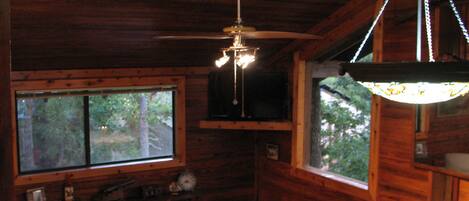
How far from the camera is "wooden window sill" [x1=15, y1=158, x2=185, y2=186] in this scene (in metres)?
5.71

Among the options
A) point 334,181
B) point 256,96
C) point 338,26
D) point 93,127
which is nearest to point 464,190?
point 334,181

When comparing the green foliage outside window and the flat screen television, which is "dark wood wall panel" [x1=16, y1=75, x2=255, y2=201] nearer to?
the flat screen television

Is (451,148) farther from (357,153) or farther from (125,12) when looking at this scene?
(125,12)

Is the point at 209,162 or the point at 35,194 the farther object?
the point at 209,162

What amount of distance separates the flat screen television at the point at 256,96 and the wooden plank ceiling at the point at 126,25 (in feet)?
1.42

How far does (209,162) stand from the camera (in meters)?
6.79

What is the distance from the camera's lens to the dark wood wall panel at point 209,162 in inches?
254

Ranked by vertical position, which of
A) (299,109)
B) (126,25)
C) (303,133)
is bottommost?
(303,133)

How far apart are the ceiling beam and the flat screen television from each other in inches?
17.3

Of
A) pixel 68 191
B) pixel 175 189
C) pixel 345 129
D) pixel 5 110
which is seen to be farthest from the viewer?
pixel 175 189

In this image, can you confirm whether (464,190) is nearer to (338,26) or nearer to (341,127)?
(341,127)

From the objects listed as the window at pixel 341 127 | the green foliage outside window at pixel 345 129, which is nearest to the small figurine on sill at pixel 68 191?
the window at pixel 341 127

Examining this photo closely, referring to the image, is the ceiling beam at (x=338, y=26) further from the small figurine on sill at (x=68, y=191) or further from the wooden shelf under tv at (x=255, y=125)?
the small figurine on sill at (x=68, y=191)

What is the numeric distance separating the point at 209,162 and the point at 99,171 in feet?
4.95
